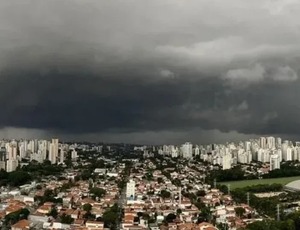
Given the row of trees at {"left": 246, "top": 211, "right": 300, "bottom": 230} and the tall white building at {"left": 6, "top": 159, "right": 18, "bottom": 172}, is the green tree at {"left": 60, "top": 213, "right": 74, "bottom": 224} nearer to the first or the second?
the row of trees at {"left": 246, "top": 211, "right": 300, "bottom": 230}

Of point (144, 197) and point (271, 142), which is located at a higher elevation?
point (271, 142)

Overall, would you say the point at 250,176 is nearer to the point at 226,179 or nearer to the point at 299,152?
the point at 226,179

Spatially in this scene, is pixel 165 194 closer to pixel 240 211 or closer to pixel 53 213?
pixel 240 211

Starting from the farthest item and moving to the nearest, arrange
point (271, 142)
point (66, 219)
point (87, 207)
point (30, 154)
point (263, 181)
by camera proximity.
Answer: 1. point (271, 142)
2. point (30, 154)
3. point (263, 181)
4. point (87, 207)
5. point (66, 219)

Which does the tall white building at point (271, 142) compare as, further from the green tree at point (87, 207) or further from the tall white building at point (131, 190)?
the green tree at point (87, 207)

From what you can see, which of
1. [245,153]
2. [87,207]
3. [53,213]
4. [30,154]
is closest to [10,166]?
[30,154]

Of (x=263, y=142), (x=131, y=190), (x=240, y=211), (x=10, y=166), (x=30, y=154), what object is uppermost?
(x=263, y=142)

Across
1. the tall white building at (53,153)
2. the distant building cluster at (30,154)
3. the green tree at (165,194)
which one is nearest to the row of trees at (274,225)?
the green tree at (165,194)

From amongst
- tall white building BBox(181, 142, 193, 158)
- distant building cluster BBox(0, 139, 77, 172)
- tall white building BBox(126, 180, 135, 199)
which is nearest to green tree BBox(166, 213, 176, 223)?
tall white building BBox(126, 180, 135, 199)

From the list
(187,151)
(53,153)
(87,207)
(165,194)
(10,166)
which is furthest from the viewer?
(187,151)
